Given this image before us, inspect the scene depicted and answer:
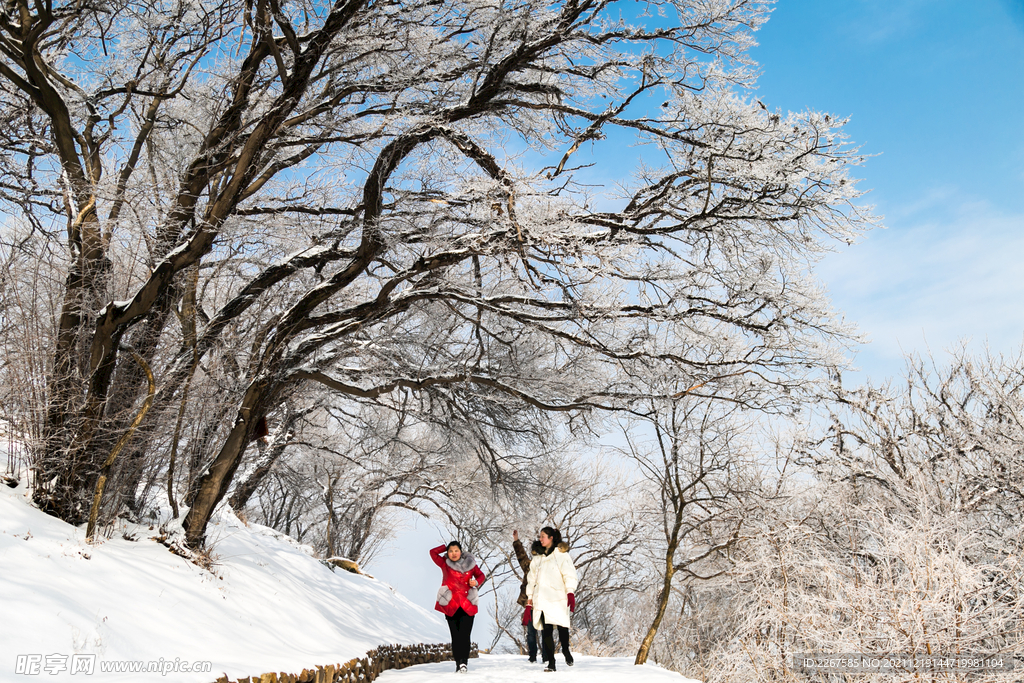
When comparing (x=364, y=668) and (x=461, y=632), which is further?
(x=461, y=632)

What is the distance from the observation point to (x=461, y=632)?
721cm

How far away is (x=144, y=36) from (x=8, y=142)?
2550 mm

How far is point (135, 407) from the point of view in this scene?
770cm

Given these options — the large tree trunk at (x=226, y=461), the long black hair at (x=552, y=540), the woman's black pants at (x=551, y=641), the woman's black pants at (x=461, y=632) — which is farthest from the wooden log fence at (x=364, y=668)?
the large tree trunk at (x=226, y=461)

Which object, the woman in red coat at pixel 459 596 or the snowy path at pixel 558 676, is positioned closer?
the snowy path at pixel 558 676

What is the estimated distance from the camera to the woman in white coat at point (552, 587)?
7.30 m

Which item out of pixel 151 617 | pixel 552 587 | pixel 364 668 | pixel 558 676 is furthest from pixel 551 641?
pixel 151 617

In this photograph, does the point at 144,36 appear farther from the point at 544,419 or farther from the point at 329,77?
the point at 544,419

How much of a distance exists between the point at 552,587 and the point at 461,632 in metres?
1.13

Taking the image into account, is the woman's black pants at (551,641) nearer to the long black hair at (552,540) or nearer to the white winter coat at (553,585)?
the white winter coat at (553,585)

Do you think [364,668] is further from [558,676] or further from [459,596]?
[558,676]

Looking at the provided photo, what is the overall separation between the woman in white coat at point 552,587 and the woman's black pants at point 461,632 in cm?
76

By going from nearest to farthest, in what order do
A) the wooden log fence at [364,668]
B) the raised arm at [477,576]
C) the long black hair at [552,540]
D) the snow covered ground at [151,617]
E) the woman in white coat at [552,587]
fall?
the snow covered ground at [151,617], the wooden log fence at [364,668], the woman in white coat at [552,587], the raised arm at [477,576], the long black hair at [552,540]

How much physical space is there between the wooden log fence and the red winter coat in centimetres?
101
